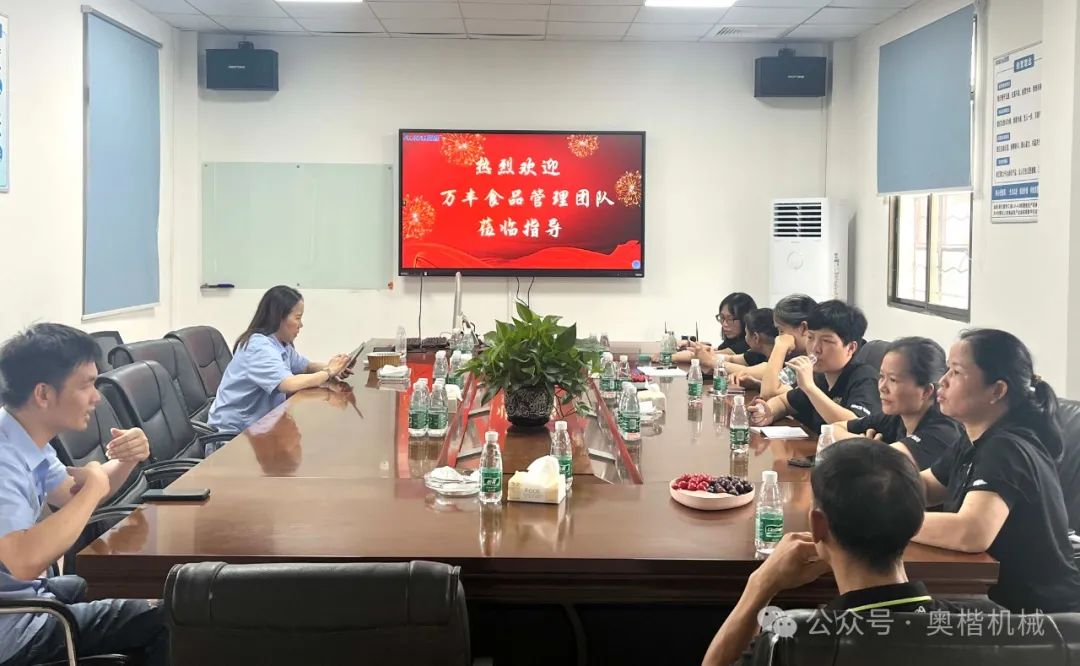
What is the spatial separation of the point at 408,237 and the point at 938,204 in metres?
3.53

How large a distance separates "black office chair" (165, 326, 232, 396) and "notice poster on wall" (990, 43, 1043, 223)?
398cm

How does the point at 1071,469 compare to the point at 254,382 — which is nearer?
the point at 1071,469

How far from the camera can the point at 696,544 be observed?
1.99 metres

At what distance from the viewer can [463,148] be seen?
707 cm

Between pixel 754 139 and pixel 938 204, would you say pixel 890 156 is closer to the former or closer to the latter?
pixel 938 204

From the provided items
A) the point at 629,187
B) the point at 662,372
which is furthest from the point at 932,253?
the point at 662,372

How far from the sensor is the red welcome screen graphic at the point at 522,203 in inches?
278

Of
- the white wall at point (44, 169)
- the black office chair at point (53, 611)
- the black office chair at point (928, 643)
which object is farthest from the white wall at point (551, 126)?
the black office chair at point (928, 643)

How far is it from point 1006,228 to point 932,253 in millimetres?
1124

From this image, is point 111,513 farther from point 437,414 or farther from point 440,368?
point 440,368

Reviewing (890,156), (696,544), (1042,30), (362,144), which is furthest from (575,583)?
(362,144)

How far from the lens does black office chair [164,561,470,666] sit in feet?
4.71

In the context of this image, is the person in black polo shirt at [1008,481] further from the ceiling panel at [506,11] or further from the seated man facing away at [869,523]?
the ceiling panel at [506,11]

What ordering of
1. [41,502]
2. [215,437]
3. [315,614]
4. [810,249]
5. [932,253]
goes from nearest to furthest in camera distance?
[315,614] → [41,502] → [215,437] → [932,253] → [810,249]
